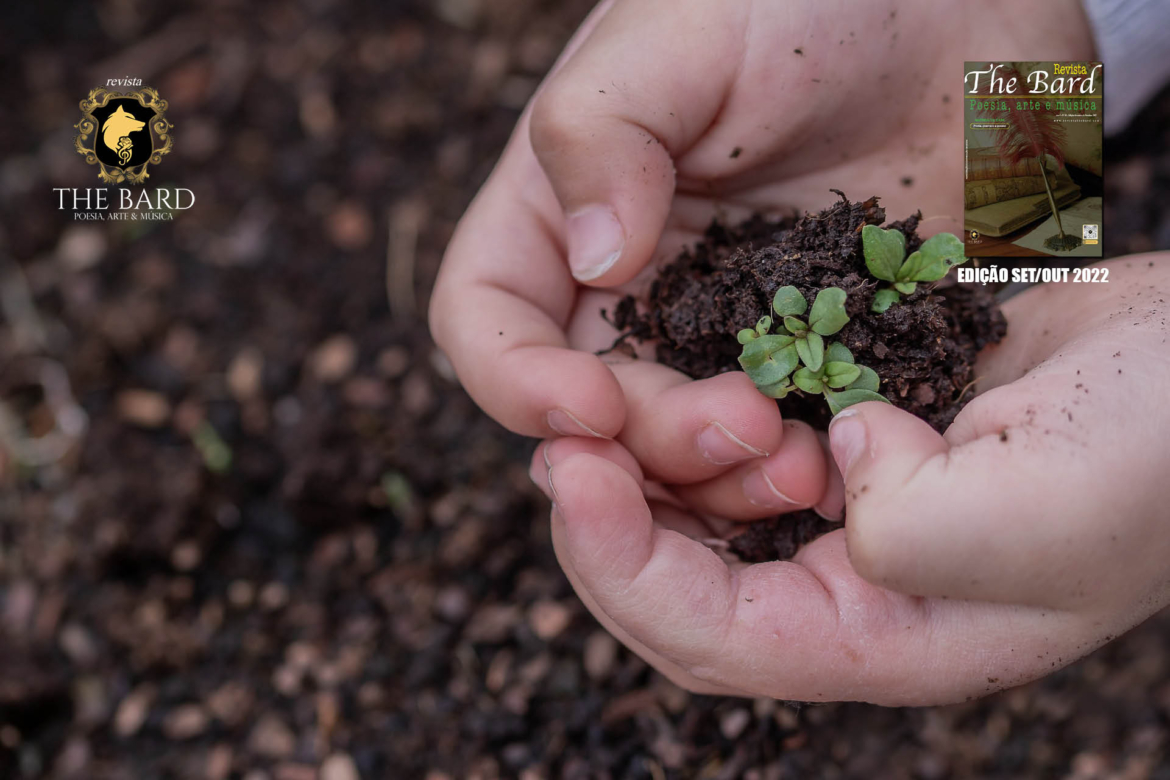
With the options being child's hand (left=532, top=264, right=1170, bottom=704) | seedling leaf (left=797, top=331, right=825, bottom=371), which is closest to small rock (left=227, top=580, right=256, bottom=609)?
child's hand (left=532, top=264, right=1170, bottom=704)

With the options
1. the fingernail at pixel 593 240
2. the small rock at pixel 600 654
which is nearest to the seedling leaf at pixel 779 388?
the fingernail at pixel 593 240

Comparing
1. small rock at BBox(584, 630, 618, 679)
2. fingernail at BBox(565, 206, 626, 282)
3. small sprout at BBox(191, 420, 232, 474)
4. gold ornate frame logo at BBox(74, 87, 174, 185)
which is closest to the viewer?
fingernail at BBox(565, 206, 626, 282)

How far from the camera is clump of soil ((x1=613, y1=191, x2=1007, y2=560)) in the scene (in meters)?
1.76

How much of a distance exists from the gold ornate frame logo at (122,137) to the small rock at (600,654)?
2544 mm

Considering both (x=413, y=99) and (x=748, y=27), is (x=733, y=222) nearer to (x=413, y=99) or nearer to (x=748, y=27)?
(x=748, y=27)

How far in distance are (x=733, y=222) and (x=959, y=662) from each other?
1210 mm

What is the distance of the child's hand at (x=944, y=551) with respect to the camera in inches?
57.2

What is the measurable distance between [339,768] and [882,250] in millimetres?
1964

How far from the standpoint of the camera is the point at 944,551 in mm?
1451

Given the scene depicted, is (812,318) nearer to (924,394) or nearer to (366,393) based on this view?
(924,394)

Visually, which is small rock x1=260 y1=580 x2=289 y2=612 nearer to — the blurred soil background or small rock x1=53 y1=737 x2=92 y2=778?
the blurred soil background

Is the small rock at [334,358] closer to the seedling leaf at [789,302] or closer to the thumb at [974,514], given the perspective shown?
the seedling leaf at [789,302]

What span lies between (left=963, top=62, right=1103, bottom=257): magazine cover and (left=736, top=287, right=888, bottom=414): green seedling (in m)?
0.61

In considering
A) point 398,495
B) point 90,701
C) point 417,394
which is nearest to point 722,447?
point 398,495
